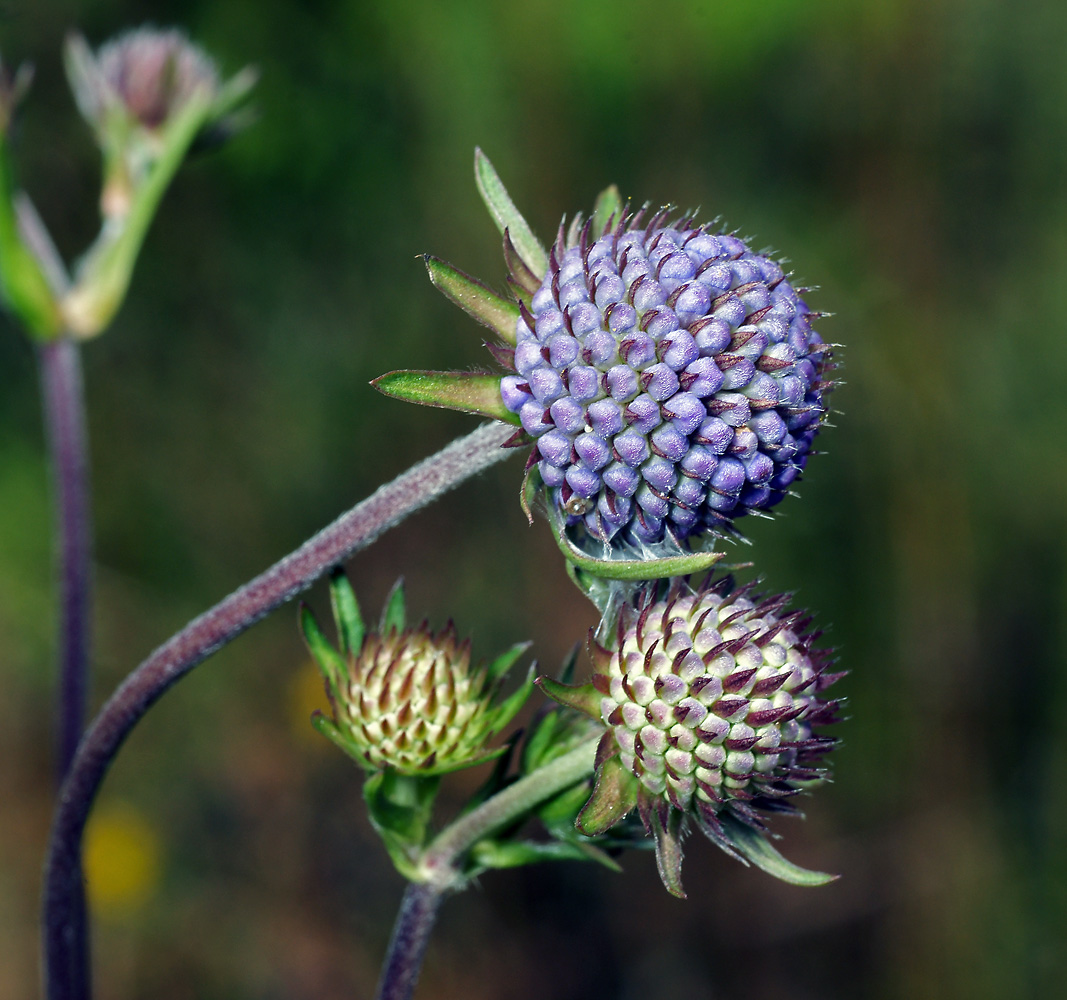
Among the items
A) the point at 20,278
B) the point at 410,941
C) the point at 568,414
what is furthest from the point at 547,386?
the point at 20,278

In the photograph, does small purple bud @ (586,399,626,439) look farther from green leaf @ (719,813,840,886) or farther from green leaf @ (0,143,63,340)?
green leaf @ (0,143,63,340)

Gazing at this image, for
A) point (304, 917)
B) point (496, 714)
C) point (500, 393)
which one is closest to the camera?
point (500, 393)

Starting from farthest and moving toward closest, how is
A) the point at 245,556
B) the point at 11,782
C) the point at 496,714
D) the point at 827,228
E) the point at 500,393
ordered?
the point at 827,228
the point at 245,556
the point at 11,782
the point at 496,714
the point at 500,393

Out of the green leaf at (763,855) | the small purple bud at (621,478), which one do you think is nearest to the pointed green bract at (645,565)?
the small purple bud at (621,478)

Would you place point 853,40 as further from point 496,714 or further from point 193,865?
point 193,865

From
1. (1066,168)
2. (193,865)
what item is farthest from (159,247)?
(1066,168)

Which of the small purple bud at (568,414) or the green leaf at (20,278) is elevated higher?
the green leaf at (20,278)

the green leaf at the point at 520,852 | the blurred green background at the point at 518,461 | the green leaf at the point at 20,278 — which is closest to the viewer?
the green leaf at the point at 520,852

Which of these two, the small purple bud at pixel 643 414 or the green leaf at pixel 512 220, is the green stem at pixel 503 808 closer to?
the small purple bud at pixel 643 414
